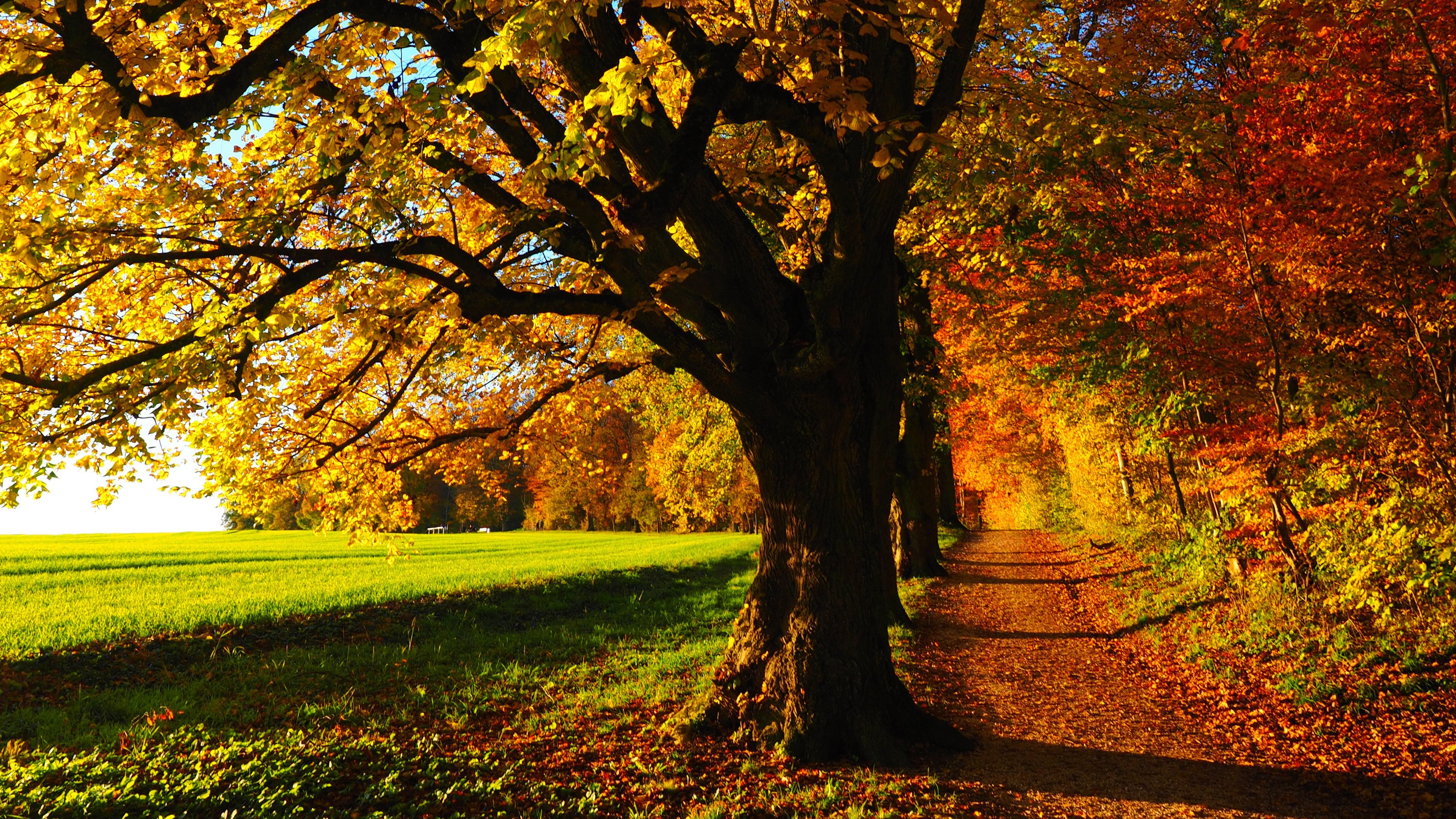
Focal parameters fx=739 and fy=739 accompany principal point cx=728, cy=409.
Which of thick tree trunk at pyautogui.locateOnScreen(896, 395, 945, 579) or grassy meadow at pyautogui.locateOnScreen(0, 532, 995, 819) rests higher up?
thick tree trunk at pyautogui.locateOnScreen(896, 395, 945, 579)

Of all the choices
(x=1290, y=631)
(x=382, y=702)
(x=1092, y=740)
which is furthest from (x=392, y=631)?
(x=1290, y=631)

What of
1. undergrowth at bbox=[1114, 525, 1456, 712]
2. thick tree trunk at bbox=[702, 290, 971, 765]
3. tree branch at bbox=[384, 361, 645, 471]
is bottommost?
undergrowth at bbox=[1114, 525, 1456, 712]

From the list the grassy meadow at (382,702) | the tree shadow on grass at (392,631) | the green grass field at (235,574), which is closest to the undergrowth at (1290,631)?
the grassy meadow at (382,702)

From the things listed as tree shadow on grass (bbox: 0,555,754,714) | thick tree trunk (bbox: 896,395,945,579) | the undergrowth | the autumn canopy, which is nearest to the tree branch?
the autumn canopy

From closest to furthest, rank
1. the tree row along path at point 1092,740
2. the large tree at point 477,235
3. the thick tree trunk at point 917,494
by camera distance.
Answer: the large tree at point 477,235
the tree row along path at point 1092,740
the thick tree trunk at point 917,494

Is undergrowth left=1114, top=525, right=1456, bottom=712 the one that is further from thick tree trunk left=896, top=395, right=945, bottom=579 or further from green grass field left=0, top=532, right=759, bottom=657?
green grass field left=0, top=532, right=759, bottom=657

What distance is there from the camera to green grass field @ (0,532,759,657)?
42.1 ft

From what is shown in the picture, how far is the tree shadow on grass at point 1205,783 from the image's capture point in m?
5.69

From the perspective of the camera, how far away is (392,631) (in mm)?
13812

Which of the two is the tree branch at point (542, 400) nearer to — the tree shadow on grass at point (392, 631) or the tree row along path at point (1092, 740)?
the tree row along path at point (1092, 740)

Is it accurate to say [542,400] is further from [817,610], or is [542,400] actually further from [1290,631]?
[1290,631]

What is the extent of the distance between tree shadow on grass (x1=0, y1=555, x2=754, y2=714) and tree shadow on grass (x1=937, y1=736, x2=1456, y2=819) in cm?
764

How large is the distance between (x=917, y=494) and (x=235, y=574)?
1943 centimetres

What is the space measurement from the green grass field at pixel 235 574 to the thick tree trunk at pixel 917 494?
361 inches
